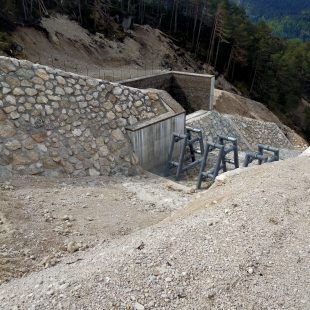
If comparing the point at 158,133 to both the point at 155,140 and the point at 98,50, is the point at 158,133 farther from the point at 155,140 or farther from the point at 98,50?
the point at 98,50

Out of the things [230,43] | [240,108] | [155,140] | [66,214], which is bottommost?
[240,108]

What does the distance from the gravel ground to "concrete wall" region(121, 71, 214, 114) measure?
16038 mm

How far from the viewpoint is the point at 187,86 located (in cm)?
2286

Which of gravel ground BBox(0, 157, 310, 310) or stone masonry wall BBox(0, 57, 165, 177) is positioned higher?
gravel ground BBox(0, 157, 310, 310)

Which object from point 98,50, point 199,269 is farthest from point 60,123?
point 98,50

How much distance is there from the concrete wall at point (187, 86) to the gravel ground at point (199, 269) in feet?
52.6

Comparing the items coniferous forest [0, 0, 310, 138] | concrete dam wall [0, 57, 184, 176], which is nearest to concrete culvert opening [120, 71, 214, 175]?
concrete dam wall [0, 57, 184, 176]

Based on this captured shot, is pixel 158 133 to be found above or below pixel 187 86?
above

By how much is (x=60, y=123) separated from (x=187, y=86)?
1322 cm

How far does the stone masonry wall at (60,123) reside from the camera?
10.1m

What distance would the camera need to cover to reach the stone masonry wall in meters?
10.1

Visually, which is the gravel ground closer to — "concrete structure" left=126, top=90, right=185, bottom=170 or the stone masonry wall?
the stone masonry wall

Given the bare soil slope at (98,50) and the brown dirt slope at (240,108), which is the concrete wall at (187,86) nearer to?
the bare soil slope at (98,50)

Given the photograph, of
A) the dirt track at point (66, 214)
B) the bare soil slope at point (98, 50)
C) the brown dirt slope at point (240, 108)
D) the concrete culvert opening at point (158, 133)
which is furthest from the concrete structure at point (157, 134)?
the brown dirt slope at point (240, 108)
